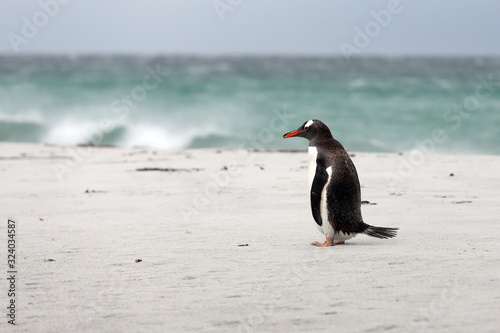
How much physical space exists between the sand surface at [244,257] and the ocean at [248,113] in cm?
795

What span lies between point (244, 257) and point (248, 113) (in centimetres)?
1907

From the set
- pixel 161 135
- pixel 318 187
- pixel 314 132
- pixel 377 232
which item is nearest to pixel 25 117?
pixel 161 135

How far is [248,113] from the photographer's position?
77.6ft

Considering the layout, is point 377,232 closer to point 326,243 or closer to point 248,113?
point 326,243

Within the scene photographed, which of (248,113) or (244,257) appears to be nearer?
(244,257)

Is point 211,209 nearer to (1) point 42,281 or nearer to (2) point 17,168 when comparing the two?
(1) point 42,281

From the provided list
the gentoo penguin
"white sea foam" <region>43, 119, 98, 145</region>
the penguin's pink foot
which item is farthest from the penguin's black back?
"white sea foam" <region>43, 119, 98, 145</region>

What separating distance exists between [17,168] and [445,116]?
1547cm

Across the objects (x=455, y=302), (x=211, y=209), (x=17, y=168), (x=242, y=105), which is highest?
(x=242, y=105)

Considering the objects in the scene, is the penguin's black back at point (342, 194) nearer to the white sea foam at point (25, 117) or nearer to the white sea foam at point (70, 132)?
the white sea foam at point (70, 132)

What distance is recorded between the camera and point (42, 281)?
4.31m

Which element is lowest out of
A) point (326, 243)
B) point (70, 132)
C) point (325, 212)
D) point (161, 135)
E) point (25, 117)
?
point (326, 243)

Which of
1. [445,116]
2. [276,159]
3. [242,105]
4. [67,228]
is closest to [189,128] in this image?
[242,105]

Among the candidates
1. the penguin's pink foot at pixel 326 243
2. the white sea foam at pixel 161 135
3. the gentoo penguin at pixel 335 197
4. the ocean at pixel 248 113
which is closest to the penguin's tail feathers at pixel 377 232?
the gentoo penguin at pixel 335 197
